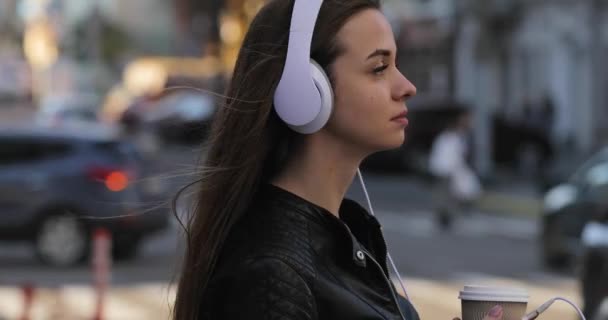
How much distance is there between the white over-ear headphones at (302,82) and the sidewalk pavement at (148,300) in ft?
32.0

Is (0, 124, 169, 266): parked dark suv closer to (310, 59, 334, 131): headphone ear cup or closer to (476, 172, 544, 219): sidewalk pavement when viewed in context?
(476, 172, 544, 219): sidewalk pavement

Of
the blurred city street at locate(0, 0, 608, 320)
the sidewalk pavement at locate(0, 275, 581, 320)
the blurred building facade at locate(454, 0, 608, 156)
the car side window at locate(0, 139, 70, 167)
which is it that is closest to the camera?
the sidewalk pavement at locate(0, 275, 581, 320)

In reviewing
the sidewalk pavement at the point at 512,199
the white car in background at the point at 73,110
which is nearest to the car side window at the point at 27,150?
the sidewalk pavement at the point at 512,199

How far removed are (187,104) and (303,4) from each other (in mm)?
43579

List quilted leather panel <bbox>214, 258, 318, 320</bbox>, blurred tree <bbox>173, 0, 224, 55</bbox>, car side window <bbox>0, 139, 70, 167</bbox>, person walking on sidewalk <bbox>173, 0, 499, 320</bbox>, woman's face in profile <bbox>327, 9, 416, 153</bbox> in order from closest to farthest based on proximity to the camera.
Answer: quilted leather panel <bbox>214, 258, 318, 320</bbox> → person walking on sidewalk <bbox>173, 0, 499, 320</bbox> → woman's face in profile <bbox>327, 9, 416, 153</bbox> → car side window <bbox>0, 139, 70, 167</bbox> → blurred tree <bbox>173, 0, 224, 55</bbox>

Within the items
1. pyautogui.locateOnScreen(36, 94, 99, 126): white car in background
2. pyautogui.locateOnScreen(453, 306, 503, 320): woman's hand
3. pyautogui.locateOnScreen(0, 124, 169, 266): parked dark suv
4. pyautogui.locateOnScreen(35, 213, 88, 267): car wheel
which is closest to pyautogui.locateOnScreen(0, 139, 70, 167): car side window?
pyautogui.locateOnScreen(0, 124, 169, 266): parked dark suv

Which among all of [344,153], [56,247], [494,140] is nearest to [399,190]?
[494,140]

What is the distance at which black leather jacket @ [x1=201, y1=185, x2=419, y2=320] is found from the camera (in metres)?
2.47

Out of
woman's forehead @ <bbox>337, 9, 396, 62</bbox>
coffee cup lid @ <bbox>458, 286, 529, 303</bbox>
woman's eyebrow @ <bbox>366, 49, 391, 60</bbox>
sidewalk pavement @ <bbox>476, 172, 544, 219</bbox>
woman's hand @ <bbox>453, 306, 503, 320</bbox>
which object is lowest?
sidewalk pavement @ <bbox>476, 172, 544, 219</bbox>

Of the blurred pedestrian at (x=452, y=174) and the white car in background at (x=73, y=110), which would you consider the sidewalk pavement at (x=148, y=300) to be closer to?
the blurred pedestrian at (x=452, y=174)

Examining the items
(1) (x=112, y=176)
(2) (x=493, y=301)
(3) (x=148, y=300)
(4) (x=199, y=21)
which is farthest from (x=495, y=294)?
(4) (x=199, y=21)

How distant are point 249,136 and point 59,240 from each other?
15.6 metres

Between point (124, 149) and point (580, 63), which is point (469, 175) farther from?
point (580, 63)

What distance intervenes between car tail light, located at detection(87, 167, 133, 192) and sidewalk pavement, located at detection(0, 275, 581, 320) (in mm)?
1941
